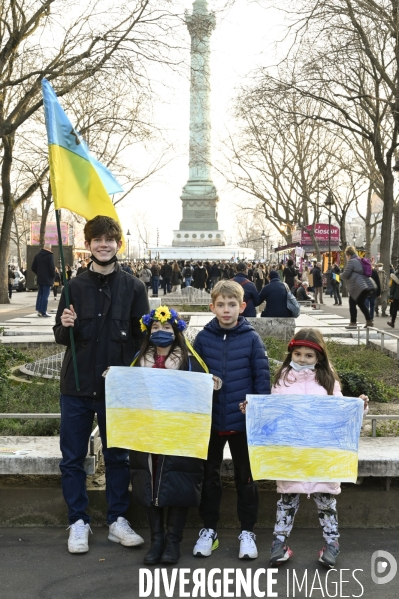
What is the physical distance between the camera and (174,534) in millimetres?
5105

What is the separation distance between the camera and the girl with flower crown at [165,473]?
5.11 metres

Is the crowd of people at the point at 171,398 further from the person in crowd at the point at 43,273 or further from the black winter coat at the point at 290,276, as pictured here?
the black winter coat at the point at 290,276

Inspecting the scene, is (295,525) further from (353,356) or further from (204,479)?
(353,356)

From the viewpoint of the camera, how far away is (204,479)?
546 centimetres

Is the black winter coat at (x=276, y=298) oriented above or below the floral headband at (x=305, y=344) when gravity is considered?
below

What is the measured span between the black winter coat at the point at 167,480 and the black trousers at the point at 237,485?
5.5 inches

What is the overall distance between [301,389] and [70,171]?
7.26 feet

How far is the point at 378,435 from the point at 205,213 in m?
91.5

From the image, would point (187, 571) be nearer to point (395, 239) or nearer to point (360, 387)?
point (360, 387)

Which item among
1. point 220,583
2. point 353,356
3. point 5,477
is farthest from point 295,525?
point 353,356

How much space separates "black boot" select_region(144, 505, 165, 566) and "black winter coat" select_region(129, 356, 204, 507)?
78 mm

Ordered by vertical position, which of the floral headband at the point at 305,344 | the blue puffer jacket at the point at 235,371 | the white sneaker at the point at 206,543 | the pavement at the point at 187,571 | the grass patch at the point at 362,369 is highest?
the floral headband at the point at 305,344

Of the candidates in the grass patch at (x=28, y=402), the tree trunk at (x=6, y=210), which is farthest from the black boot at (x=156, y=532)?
the tree trunk at (x=6, y=210)

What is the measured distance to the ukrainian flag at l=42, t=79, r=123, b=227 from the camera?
19.1ft
